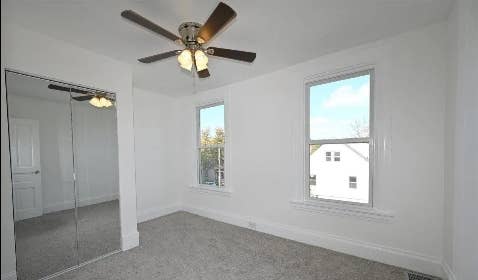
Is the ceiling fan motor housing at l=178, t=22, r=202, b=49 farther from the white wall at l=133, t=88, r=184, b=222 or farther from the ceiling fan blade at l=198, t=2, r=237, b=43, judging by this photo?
the white wall at l=133, t=88, r=184, b=222

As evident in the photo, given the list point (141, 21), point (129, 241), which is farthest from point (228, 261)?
point (141, 21)

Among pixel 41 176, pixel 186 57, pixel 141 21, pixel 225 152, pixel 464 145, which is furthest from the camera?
pixel 225 152

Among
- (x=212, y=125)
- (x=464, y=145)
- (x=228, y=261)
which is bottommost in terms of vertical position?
(x=228, y=261)

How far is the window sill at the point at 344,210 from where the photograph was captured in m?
2.73

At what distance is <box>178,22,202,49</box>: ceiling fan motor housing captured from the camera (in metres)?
2.21

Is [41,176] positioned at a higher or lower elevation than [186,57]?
lower

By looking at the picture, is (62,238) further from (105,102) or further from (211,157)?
(211,157)

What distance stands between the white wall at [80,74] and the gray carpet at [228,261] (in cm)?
40

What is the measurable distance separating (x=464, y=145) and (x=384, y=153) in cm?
80

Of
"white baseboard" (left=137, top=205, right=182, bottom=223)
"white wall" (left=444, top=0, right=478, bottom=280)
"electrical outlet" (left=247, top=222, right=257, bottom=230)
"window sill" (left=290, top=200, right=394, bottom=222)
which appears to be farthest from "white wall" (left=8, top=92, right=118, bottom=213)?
"white wall" (left=444, top=0, right=478, bottom=280)

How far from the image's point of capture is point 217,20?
1.87 m

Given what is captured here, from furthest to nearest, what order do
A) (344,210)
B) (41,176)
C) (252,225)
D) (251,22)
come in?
(252,225)
(344,210)
(41,176)
(251,22)

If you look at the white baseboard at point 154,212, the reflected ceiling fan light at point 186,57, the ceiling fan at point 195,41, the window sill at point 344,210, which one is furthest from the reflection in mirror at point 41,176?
the window sill at point 344,210

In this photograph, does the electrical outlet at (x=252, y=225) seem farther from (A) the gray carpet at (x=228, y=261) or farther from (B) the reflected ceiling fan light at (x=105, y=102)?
(B) the reflected ceiling fan light at (x=105, y=102)
